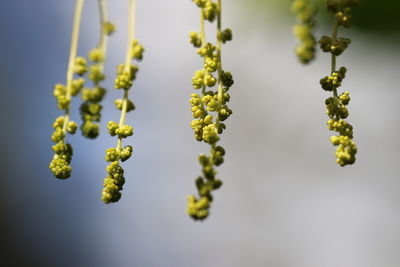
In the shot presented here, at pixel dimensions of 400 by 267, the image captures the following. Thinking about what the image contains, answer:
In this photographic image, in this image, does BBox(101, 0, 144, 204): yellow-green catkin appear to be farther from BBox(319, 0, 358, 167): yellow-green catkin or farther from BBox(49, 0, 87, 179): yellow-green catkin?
BBox(319, 0, 358, 167): yellow-green catkin

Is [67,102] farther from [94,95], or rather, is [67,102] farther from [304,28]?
[304,28]

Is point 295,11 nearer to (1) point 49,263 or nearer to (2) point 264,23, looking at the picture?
(2) point 264,23

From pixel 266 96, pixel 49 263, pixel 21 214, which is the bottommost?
pixel 49 263

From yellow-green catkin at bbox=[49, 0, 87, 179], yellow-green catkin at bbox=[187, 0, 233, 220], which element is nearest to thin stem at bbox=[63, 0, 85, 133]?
yellow-green catkin at bbox=[49, 0, 87, 179]

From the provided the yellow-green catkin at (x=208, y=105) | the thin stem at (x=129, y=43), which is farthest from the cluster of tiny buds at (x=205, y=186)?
the thin stem at (x=129, y=43)

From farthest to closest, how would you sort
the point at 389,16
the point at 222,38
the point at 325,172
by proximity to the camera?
1. the point at 325,172
2. the point at 389,16
3. the point at 222,38

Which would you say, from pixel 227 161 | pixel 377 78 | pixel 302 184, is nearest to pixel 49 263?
pixel 227 161

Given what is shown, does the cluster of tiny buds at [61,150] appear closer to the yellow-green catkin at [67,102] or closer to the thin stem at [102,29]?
the yellow-green catkin at [67,102]
